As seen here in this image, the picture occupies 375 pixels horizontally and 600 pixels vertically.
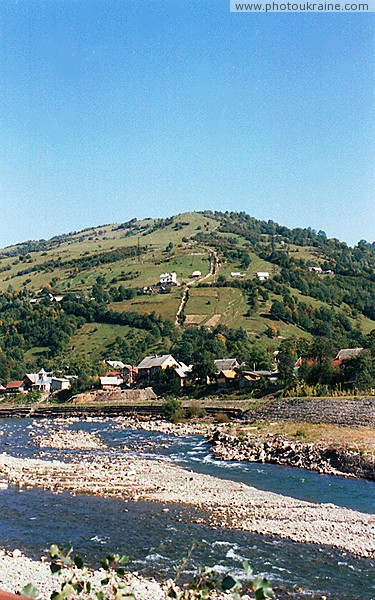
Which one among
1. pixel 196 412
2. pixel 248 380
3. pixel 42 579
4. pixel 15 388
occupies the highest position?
pixel 42 579

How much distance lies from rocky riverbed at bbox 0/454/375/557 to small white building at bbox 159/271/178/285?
13138 cm

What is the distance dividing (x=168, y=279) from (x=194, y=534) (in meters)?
154

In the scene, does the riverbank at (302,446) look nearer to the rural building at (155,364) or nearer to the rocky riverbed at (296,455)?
the rocky riverbed at (296,455)

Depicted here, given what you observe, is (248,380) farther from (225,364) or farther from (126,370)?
(126,370)

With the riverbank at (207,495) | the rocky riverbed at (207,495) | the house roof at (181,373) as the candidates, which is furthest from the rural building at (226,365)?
the riverbank at (207,495)

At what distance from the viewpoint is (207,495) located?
30812 mm

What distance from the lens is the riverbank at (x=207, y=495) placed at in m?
24.3

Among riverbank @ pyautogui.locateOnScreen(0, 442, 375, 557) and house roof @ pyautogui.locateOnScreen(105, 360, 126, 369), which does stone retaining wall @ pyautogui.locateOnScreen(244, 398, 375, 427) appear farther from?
house roof @ pyautogui.locateOnScreen(105, 360, 126, 369)

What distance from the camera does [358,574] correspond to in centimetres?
1975

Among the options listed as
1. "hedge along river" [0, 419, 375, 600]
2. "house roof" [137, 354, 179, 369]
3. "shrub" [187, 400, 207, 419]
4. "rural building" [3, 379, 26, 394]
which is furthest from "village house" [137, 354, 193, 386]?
"hedge along river" [0, 419, 375, 600]

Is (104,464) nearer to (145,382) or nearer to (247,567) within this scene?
→ (247,567)

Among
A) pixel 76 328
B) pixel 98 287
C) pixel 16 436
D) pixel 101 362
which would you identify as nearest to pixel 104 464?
pixel 16 436

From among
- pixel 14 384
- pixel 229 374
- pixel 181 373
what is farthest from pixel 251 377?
pixel 14 384

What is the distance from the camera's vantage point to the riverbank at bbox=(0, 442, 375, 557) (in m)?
24.3
